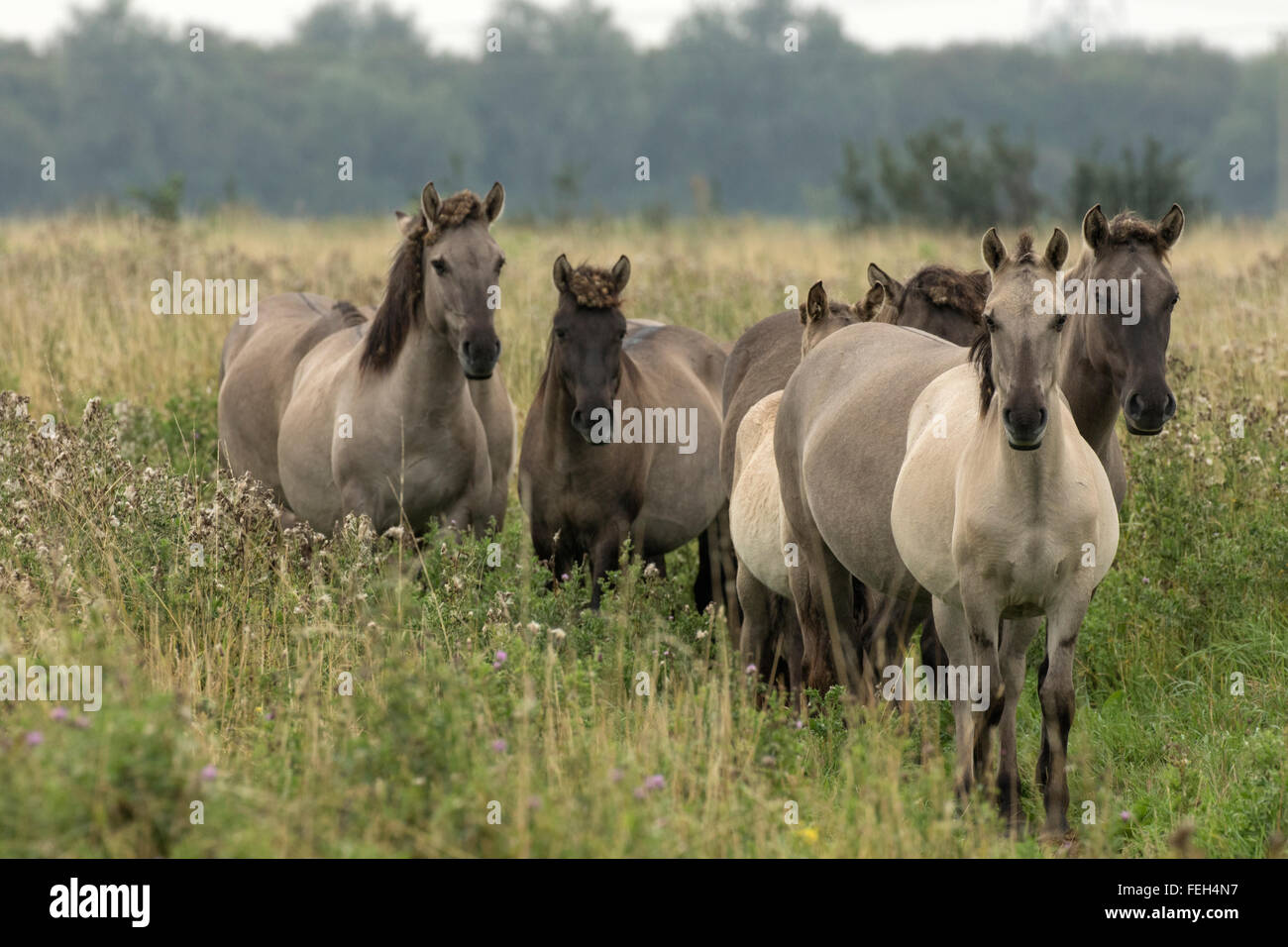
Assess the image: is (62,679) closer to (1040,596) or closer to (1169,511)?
(1040,596)

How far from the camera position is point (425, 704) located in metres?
3.87

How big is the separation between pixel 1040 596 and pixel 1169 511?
2.88 meters

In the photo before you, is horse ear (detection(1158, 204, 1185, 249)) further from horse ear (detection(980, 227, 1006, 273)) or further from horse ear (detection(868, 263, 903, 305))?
horse ear (detection(868, 263, 903, 305))

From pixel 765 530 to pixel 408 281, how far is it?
2.23 metres

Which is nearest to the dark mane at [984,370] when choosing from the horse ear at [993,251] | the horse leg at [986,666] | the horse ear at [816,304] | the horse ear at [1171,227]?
the horse ear at [993,251]

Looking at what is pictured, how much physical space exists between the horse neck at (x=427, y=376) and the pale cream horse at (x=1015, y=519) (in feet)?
9.45

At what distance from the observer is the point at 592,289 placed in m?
7.48

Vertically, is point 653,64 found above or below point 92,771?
above

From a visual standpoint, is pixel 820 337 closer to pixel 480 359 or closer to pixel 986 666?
pixel 480 359

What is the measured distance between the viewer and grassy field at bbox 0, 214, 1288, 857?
11.6 ft

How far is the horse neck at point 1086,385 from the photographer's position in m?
5.93

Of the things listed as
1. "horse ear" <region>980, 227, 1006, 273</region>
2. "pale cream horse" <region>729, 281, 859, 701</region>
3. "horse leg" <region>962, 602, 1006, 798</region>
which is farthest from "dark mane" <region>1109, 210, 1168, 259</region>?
"horse leg" <region>962, 602, 1006, 798</region>

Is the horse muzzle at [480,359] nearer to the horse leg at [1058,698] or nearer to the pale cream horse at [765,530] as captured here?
the pale cream horse at [765,530]
